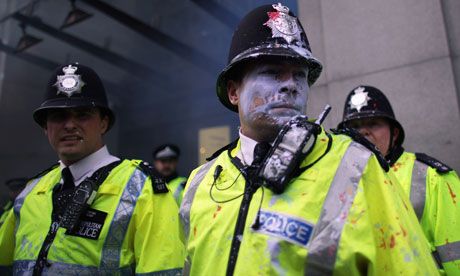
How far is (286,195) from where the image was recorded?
1.27 metres

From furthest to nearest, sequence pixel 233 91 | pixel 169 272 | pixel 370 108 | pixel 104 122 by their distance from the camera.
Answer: pixel 370 108, pixel 104 122, pixel 169 272, pixel 233 91

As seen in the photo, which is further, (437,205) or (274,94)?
(437,205)

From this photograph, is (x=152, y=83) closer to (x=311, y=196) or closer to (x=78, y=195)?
(x=78, y=195)

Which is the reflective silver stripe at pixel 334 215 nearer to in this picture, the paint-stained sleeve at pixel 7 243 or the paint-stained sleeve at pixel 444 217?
the paint-stained sleeve at pixel 444 217

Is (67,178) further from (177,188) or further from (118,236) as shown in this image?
(177,188)

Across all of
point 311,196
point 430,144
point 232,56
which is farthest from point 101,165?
point 430,144

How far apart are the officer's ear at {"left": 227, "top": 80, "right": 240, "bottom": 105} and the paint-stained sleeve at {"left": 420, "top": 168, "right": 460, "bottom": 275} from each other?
156 centimetres

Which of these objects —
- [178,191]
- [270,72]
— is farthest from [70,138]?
[178,191]

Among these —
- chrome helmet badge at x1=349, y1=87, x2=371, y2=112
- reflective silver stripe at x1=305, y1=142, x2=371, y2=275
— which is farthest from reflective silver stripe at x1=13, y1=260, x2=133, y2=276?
chrome helmet badge at x1=349, y1=87, x2=371, y2=112

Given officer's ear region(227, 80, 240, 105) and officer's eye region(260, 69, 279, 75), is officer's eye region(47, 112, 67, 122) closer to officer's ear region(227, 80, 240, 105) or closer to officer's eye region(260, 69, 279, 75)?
officer's ear region(227, 80, 240, 105)

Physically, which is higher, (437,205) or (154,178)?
(154,178)

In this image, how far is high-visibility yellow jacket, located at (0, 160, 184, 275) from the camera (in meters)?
Answer: 1.89

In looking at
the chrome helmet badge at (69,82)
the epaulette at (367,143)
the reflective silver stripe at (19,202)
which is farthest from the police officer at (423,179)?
the reflective silver stripe at (19,202)

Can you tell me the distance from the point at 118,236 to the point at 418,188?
6.49 feet
